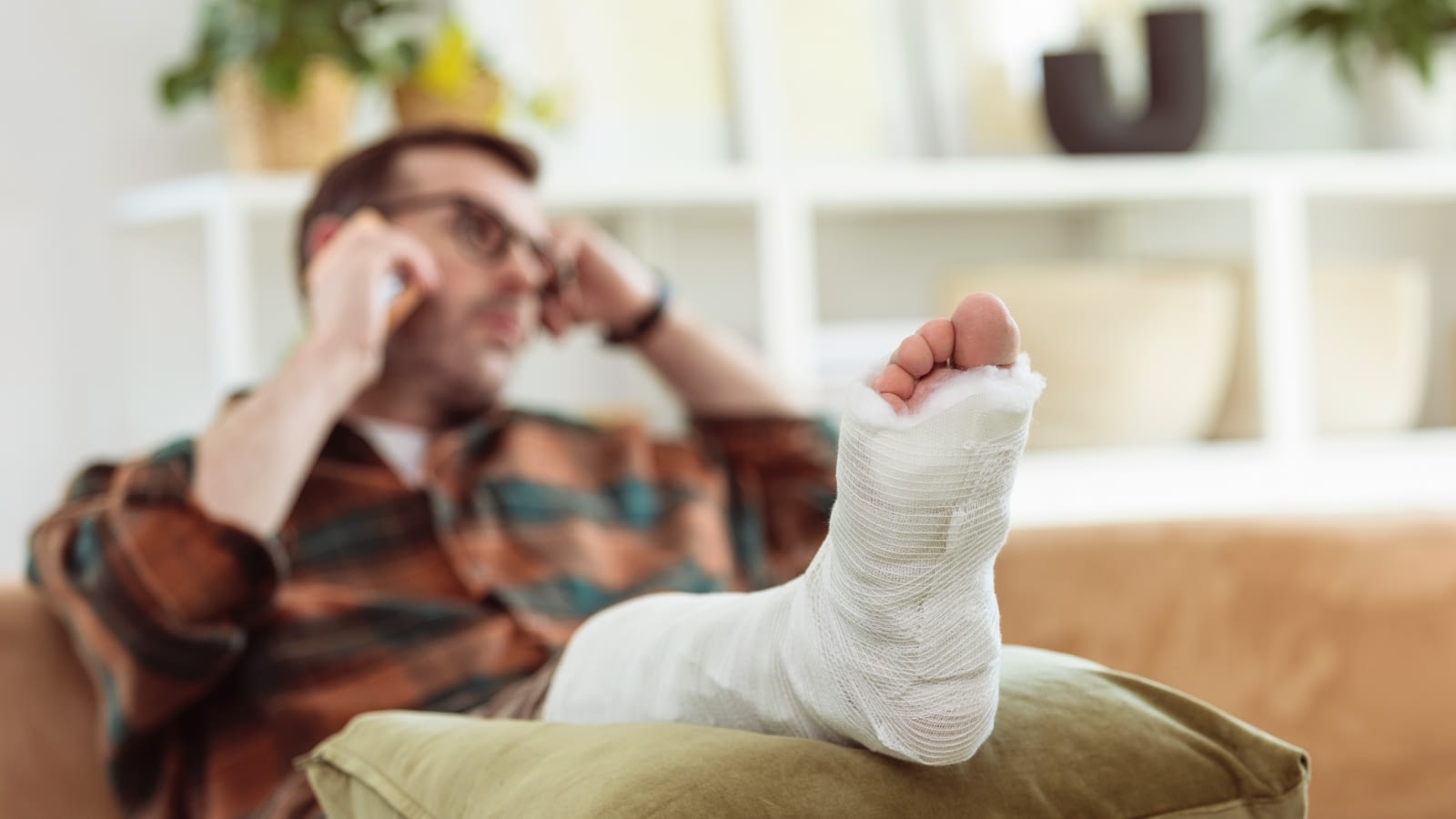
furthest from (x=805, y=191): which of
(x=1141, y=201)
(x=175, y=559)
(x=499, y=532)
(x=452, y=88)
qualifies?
(x=175, y=559)

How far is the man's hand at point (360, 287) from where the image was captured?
1.41 metres

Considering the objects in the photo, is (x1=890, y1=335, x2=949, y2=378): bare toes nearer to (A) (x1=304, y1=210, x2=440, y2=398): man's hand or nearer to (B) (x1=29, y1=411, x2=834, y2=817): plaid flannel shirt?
(B) (x1=29, y1=411, x2=834, y2=817): plaid flannel shirt

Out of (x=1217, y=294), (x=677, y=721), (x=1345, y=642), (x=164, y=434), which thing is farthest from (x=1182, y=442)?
(x=677, y=721)

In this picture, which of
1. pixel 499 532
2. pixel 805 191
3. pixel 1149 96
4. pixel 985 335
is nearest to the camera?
pixel 985 335

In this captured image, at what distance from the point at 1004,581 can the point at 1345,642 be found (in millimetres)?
313

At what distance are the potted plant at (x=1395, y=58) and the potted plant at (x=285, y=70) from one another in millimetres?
1545

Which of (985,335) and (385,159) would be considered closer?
(985,335)

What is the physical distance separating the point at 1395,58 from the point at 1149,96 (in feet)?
1.45

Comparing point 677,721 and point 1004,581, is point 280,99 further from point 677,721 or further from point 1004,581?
point 677,721

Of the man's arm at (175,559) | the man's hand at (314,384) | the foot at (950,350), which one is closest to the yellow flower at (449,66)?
the man's hand at (314,384)

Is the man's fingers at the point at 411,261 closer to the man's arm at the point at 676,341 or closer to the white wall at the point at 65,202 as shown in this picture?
the man's arm at the point at 676,341

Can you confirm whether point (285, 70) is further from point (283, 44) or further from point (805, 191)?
point (805, 191)

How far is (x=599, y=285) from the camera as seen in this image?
68.0 inches

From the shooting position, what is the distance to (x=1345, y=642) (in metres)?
1.40
